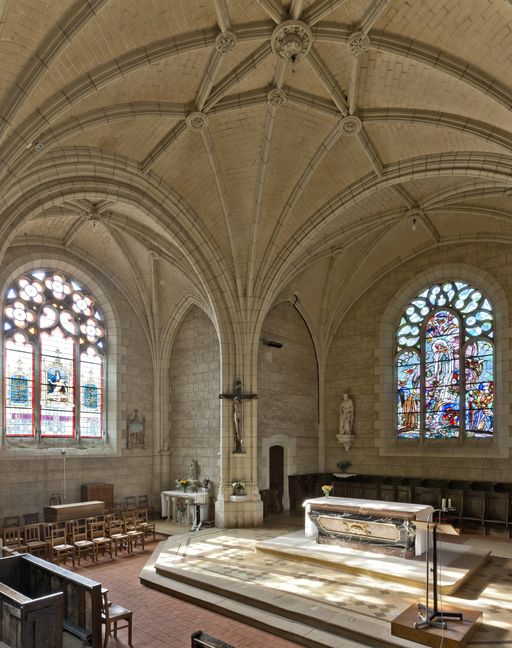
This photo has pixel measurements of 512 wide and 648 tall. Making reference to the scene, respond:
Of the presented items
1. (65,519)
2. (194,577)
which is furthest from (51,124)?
(65,519)

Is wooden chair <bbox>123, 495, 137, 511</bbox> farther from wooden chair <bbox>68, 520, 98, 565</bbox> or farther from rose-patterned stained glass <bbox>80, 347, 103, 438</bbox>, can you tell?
wooden chair <bbox>68, 520, 98, 565</bbox>

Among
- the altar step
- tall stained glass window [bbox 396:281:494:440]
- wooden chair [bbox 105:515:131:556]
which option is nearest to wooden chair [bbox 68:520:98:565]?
wooden chair [bbox 105:515:131:556]

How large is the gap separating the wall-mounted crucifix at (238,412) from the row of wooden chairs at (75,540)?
2.93 metres

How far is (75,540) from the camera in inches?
456

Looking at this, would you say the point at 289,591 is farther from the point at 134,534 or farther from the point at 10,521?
the point at 10,521

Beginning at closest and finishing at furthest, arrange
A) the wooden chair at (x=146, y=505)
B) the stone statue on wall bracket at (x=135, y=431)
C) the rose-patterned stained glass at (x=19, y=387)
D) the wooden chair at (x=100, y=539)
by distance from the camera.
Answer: the wooden chair at (x=100, y=539)
the rose-patterned stained glass at (x=19, y=387)
the wooden chair at (x=146, y=505)
the stone statue on wall bracket at (x=135, y=431)

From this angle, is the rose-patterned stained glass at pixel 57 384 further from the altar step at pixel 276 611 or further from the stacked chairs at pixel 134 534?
the altar step at pixel 276 611

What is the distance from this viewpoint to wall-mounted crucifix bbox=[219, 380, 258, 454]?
46.8 ft

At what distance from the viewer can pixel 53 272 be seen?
15.5 metres

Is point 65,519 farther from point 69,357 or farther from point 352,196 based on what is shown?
Answer: point 352,196

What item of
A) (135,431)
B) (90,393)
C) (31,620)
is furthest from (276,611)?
(90,393)

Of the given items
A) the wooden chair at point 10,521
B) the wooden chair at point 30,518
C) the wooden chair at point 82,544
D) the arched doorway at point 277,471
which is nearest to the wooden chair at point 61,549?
the wooden chair at point 82,544

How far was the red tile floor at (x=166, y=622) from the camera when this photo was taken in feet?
23.8

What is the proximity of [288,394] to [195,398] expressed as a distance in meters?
2.97
